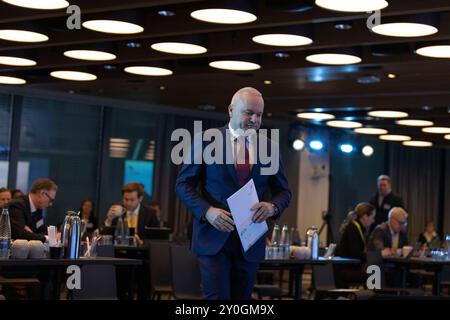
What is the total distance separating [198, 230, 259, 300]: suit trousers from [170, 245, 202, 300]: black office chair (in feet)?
11.3

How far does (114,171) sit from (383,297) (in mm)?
13119

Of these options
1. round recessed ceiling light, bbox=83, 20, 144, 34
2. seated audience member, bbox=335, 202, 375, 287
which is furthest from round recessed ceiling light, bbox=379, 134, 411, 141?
round recessed ceiling light, bbox=83, 20, 144, 34

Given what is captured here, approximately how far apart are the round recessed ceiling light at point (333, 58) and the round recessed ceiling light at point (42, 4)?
9.25ft

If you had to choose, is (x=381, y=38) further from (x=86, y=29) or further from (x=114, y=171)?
(x=114, y=171)

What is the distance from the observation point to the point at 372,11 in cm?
700

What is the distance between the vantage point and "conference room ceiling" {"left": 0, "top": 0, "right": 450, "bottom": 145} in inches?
297

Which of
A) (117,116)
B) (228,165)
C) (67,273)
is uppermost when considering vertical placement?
→ (117,116)

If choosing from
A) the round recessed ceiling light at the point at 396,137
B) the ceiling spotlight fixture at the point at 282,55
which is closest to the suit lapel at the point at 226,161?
the ceiling spotlight fixture at the point at 282,55

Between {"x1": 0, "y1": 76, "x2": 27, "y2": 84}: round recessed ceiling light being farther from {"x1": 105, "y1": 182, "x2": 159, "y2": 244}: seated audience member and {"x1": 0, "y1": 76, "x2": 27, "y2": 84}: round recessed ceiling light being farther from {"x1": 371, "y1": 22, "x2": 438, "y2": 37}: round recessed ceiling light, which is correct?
{"x1": 371, "y1": 22, "x2": 438, "y2": 37}: round recessed ceiling light

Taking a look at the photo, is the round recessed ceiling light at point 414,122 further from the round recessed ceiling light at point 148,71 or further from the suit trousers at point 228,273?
the suit trousers at point 228,273

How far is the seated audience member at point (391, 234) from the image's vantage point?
9.38 metres

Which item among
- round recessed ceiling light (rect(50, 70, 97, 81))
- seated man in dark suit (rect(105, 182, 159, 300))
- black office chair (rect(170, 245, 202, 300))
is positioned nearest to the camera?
black office chair (rect(170, 245, 202, 300))

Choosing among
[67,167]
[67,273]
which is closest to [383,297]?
[67,273]

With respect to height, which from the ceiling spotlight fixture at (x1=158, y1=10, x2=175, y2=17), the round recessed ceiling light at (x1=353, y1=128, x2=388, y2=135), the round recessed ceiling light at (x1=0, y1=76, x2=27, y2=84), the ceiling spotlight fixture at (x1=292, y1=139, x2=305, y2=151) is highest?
the ceiling spotlight fixture at (x1=158, y1=10, x2=175, y2=17)
